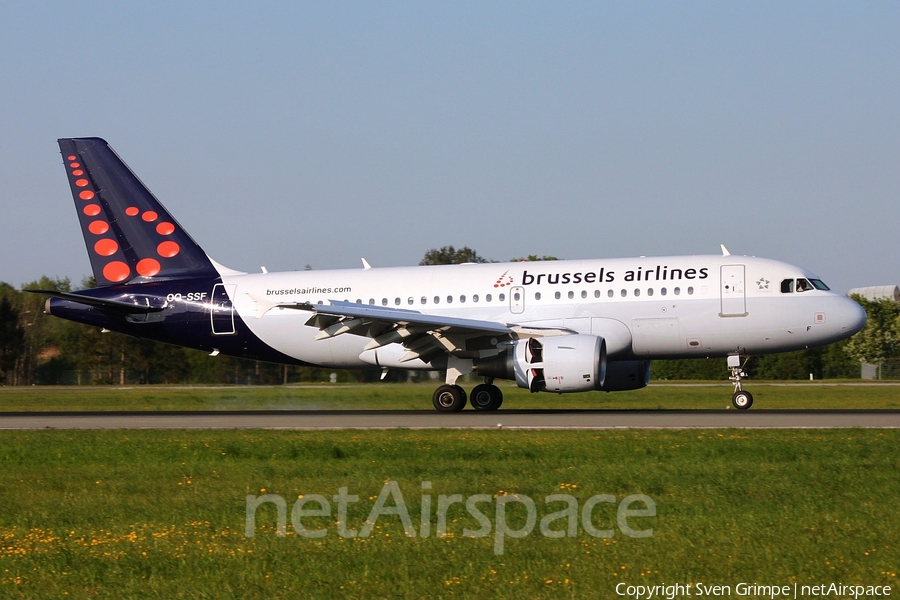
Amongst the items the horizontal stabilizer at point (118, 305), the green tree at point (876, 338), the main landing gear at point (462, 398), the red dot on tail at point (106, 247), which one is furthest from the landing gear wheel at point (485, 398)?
the green tree at point (876, 338)

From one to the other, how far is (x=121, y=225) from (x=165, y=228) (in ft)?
4.33

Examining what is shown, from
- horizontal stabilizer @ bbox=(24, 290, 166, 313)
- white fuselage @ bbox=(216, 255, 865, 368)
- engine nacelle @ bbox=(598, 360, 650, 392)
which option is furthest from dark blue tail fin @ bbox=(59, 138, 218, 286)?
engine nacelle @ bbox=(598, 360, 650, 392)

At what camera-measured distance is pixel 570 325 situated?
25688 millimetres

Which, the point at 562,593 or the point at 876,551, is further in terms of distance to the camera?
the point at 876,551

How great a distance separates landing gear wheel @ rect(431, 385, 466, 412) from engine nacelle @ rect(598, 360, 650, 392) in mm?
3723

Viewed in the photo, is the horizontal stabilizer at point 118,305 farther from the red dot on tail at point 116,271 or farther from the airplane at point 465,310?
the red dot on tail at point 116,271

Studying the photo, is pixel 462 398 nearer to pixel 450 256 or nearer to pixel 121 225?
pixel 121 225

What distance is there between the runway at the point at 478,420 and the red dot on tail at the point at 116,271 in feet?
15.0

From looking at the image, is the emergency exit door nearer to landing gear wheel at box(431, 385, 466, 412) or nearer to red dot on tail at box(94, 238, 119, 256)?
landing gear wheel at box(431, 385, 466, 412)

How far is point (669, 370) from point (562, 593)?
168 feet

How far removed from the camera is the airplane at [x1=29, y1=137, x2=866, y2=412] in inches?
991

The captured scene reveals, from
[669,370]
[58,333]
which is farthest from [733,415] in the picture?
[58,333]

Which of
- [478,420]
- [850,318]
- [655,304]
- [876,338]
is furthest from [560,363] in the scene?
[876,338]

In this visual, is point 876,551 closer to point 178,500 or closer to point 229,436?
point 178,500
